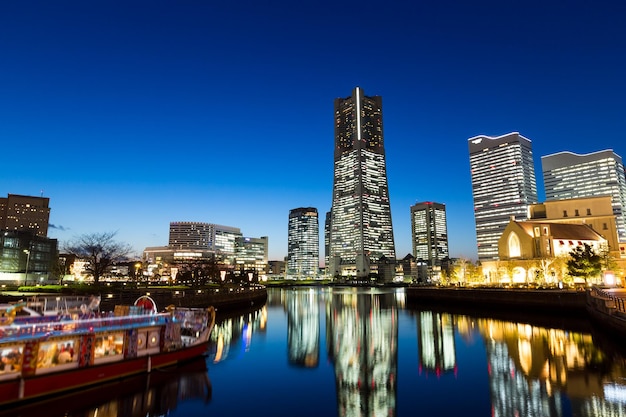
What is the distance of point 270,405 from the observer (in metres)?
19.4

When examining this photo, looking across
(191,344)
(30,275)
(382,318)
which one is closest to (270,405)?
(191,344)

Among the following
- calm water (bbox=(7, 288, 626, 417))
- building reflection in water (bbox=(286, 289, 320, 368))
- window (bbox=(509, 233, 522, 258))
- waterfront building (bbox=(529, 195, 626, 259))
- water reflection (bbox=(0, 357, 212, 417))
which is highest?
waterfront building (bbox=(529, 195, 626, 259))

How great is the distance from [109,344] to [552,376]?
2476 centimetres

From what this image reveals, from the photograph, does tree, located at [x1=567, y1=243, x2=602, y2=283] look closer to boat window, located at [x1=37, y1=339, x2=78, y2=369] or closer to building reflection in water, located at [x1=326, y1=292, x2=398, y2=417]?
building reflection in water, located at [x1=326, y1=292, x2=398, y2=417]

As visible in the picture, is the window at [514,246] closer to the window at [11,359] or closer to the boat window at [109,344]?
the boat window at [109,344]

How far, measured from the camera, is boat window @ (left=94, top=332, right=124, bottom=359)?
20.1 m

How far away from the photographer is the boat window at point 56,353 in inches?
Result: 697

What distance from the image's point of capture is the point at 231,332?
40906mm

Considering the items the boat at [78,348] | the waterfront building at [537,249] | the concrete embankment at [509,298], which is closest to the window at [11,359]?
the boat at [78,348]

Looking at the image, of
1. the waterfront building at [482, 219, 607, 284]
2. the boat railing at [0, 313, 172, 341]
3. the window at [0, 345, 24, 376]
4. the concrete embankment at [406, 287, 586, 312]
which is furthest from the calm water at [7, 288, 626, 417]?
the waterfront building at [482, 219, 607, 284]

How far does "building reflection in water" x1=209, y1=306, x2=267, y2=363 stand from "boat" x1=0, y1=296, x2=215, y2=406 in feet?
15.7

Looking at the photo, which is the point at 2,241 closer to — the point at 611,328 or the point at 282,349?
the point at 282,349

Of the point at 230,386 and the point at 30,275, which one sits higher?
the point at 30,275

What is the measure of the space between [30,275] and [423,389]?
115 metres
